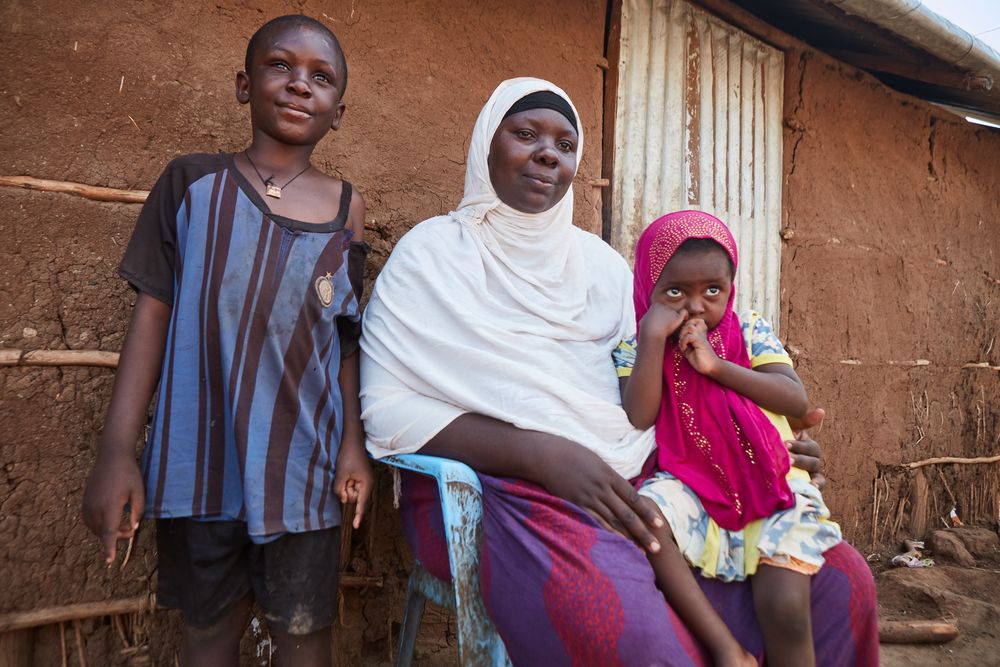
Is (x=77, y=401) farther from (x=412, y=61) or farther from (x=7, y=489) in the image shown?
(x=412, y=61)

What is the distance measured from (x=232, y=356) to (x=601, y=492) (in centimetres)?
91

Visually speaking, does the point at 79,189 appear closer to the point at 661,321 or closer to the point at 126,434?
the point at 126,434

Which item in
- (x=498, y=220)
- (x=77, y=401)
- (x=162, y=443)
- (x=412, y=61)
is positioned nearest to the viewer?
(x=162, y=443)

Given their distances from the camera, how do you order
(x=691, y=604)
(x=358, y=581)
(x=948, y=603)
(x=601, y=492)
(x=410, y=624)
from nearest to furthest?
(x=691, y=604), (x=601, y=492), (x=410, y=624), (x=358, y=581), (x=948, y=603)

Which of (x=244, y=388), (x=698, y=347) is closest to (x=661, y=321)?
(x=698, y=347)

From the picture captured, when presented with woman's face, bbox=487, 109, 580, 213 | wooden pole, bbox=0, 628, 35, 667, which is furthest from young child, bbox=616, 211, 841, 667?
wooden pole, bbox=0, 628, 35, 667

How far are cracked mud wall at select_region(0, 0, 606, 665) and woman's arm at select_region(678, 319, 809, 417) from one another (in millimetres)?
1234

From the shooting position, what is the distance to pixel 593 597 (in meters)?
1.34

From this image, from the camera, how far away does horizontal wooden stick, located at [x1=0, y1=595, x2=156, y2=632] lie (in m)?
1.80

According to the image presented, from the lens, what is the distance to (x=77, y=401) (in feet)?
6.30

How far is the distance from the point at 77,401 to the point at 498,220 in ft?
4.32

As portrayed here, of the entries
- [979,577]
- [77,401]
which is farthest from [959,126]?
[77,401]

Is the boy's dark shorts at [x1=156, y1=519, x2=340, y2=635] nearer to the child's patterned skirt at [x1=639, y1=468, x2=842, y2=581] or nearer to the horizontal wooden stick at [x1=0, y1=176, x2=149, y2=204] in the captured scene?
the child's patterned skirt at [x1=639, y1=468, x2=842, y2=581]

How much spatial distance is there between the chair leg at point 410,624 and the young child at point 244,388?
0.32m
